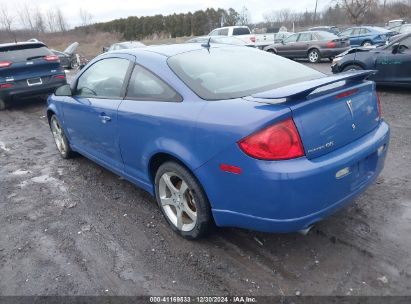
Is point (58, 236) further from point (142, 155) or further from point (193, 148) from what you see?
point (193, 148)

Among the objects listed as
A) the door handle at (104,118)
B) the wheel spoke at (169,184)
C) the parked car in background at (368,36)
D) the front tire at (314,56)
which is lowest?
the front tire at (314,56)

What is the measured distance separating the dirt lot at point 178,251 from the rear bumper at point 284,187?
1.37 feet

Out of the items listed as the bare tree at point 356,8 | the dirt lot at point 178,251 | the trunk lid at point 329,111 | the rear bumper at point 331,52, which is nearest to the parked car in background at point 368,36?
the rear bumper at point 331,52

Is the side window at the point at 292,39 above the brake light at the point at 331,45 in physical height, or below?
above

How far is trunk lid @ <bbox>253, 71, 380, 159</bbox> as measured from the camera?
2.41 meters

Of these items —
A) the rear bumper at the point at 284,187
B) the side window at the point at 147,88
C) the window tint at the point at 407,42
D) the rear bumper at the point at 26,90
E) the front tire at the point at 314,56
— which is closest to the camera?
the rear bumper at the point at 284,187

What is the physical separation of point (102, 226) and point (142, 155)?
85 cm

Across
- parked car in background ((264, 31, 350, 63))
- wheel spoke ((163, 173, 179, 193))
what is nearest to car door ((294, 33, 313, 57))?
parked car in background ((264, 31, 350, 63))

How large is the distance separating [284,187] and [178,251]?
1.20 m

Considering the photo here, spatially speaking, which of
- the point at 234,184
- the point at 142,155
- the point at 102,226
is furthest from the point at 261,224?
the point at 102,226

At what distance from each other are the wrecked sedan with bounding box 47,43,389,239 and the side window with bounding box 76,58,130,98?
24 millimetres

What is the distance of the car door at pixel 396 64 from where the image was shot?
8.09 metres

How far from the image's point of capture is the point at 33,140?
6875 millimetres

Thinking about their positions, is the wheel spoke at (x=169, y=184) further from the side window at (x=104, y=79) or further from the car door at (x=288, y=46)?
the car door at (x=288, y=46)
